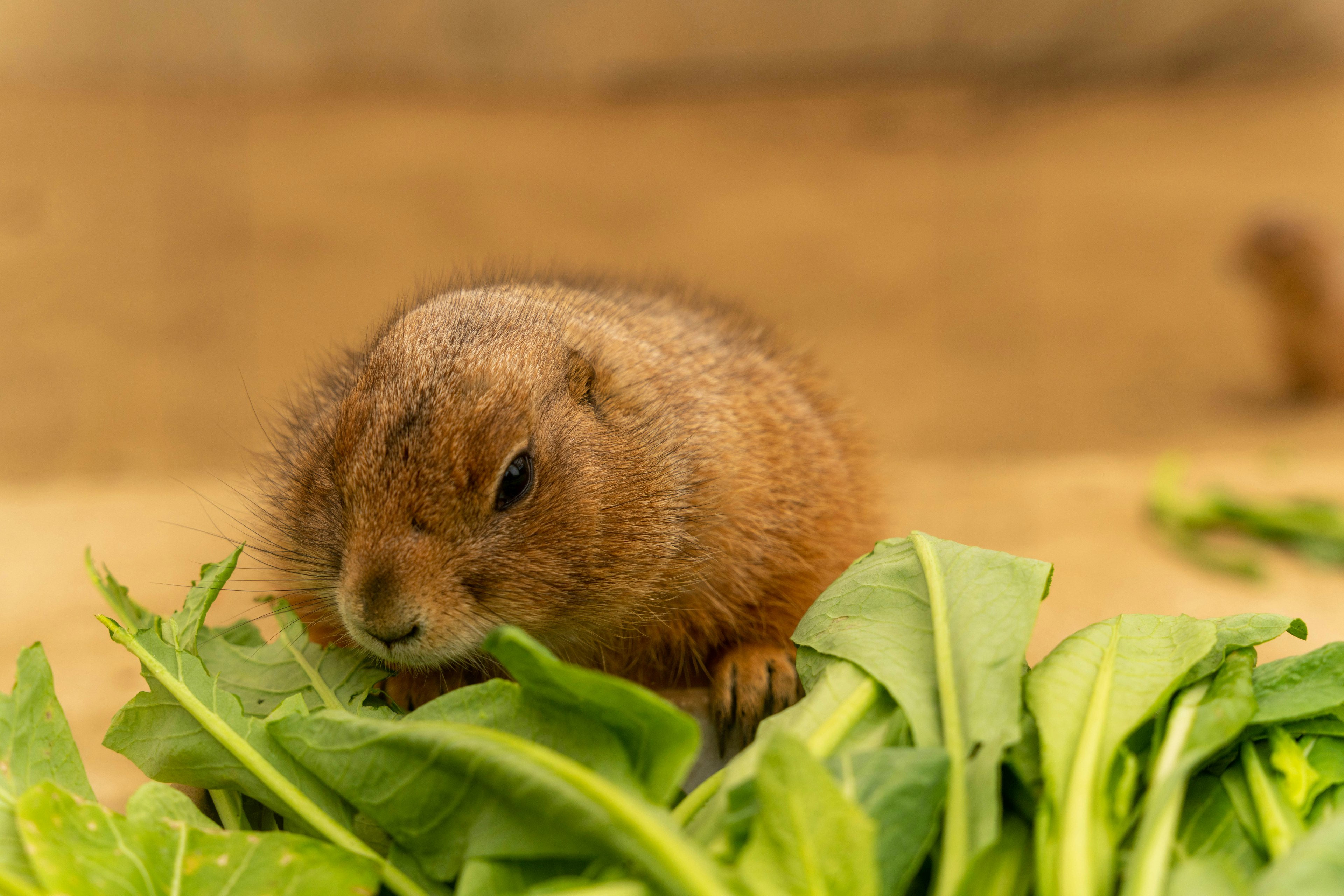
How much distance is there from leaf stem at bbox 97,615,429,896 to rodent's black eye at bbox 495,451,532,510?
25.5 inches

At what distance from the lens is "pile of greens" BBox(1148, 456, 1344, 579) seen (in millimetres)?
4652

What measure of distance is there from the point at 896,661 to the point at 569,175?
12.7 meters

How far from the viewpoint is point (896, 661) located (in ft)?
6.16

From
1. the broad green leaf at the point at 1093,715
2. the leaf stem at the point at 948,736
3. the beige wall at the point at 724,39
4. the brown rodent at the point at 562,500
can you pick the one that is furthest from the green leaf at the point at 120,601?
the beige wall at the point at 724,39

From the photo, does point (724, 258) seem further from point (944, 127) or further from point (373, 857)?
point (373, 857)

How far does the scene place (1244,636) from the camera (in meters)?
1.93

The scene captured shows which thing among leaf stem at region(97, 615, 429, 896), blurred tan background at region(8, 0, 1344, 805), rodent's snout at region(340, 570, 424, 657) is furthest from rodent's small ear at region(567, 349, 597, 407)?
blurred tan background at region(8, 0, 1344, 805)

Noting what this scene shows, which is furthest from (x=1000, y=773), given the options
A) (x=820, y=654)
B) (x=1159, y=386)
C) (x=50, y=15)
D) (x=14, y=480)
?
(x=50, y=15)

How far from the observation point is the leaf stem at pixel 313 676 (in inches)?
82.7

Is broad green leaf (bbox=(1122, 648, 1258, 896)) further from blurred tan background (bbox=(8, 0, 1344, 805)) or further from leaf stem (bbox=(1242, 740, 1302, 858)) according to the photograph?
blurred tan background (bbox=(8, 0, 1344, 805))

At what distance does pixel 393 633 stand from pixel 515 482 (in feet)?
1.28

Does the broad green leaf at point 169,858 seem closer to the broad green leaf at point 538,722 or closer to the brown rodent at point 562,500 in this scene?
the broad green leaf at point 538,722

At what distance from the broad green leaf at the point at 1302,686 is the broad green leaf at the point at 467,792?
112 centimetres

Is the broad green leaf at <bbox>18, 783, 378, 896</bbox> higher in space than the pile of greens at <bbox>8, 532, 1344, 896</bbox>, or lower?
lower
